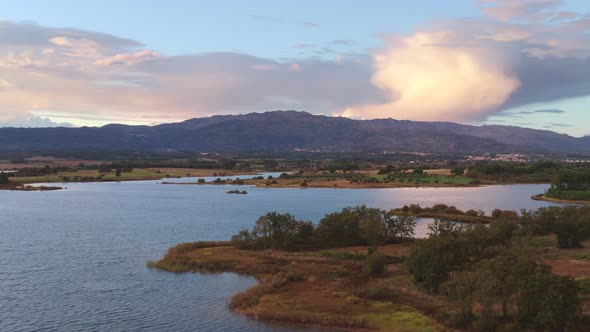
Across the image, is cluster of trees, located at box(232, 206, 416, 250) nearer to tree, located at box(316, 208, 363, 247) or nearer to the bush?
tree, located at box(316, 208, 363, 247)

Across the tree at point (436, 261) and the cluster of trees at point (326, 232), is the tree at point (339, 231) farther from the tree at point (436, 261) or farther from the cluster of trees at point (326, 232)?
the tree at point (436, 261)

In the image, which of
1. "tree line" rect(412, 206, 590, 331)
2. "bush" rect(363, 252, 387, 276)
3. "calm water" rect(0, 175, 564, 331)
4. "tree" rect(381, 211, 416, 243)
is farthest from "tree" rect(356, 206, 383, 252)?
"calm water" rect(0, 175, 564, 331)

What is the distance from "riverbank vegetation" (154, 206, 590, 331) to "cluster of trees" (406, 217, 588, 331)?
8 cm

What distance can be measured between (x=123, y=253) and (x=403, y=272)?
41.1 m

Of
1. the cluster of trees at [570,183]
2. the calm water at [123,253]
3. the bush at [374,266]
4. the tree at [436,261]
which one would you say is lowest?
the calm water at [123,253]

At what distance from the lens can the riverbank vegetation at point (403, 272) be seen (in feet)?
148

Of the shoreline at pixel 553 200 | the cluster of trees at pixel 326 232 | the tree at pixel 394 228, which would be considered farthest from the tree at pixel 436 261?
the shoreline at pixel 553 200

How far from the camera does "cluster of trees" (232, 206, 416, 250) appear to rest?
83062 mm

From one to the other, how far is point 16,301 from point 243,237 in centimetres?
3908

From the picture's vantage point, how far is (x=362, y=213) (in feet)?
297

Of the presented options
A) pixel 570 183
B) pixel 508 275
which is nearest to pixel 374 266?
pixel 508 275

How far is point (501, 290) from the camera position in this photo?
150 ft

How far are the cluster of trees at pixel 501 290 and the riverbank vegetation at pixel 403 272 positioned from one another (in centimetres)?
8

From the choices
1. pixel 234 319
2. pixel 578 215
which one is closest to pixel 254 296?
pixel 234 319
